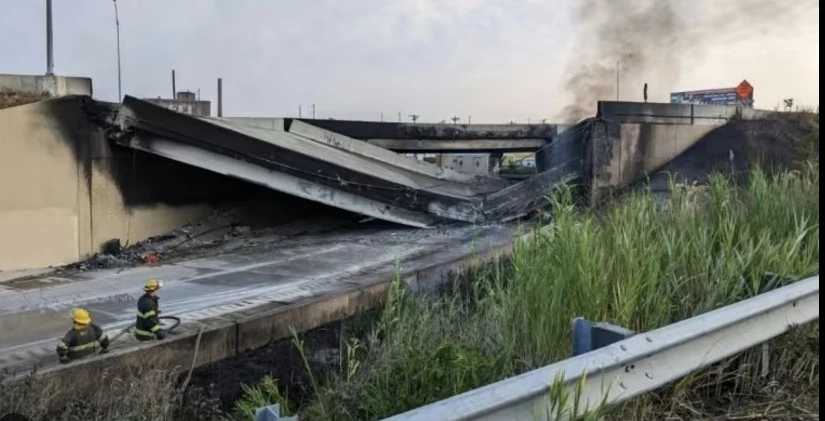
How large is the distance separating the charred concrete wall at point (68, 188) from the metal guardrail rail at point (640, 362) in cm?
903

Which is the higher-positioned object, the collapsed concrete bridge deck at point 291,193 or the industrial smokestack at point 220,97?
the industrial smokestack at point 220,97

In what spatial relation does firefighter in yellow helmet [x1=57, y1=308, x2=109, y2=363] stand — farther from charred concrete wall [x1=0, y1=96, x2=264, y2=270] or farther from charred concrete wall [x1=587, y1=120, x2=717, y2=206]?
charred concrete wall [x1=587, y1=120, x2=717, y2=206]

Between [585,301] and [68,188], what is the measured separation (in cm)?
879

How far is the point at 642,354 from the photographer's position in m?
2.54

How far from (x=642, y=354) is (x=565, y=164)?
38.6 ft

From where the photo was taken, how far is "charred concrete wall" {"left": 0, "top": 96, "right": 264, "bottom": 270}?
9.13 m

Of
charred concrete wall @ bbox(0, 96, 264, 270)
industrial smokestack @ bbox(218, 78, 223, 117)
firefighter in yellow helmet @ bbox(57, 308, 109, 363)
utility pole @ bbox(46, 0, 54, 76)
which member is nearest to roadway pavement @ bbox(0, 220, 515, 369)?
firefighter in yellow helmet @ bbox(57, 308, 109, 363)

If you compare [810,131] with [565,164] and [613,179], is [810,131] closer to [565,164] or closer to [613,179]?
[613,179]

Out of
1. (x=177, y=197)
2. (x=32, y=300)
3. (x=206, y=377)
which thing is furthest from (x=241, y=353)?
(x=177, y=197)

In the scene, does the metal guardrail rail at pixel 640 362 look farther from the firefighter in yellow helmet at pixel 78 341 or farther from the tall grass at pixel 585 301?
the firefighter in yellow helmet at pixel 78 341

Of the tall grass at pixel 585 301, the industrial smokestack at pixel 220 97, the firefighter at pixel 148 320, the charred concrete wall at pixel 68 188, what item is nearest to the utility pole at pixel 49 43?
the charred concrete wall at pixel 68 188

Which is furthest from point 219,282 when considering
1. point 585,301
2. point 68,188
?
point 585,301

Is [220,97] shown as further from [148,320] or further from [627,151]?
[148,320]

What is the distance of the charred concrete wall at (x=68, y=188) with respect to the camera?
9133 mm
